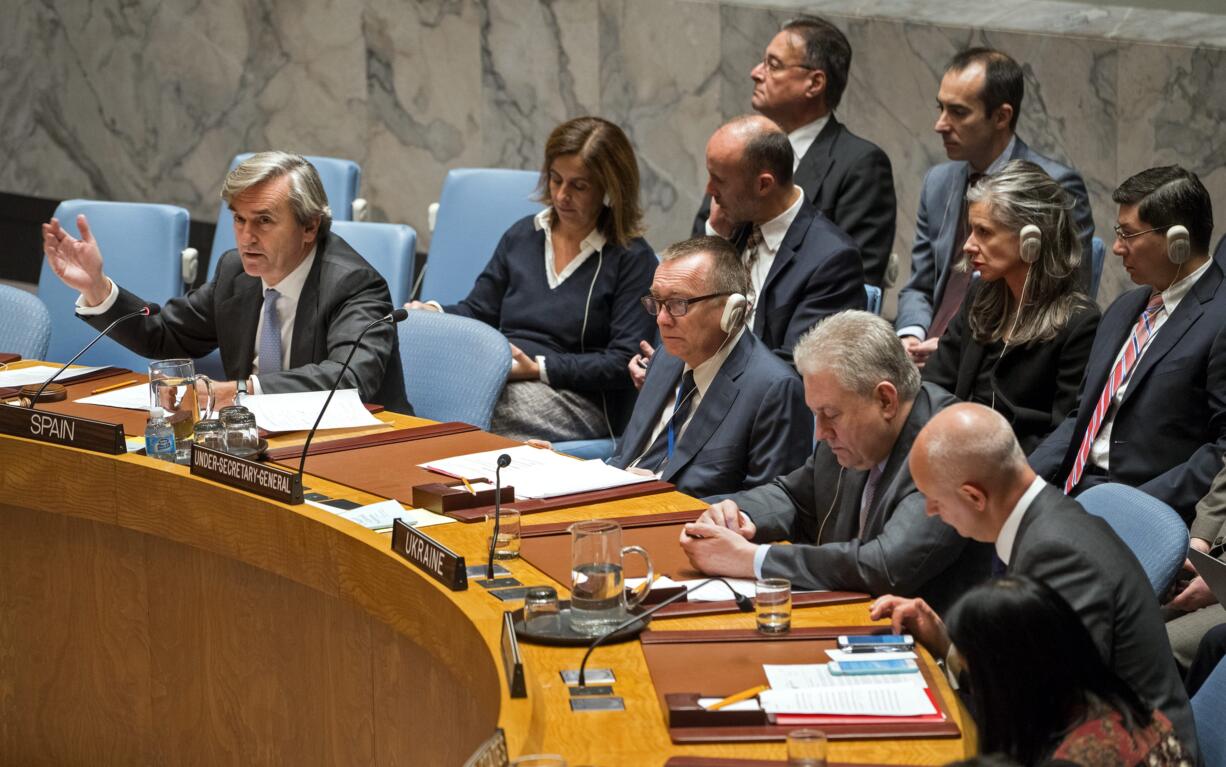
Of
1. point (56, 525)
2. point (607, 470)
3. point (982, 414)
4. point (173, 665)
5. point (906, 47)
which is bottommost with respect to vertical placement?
point (173, 665)

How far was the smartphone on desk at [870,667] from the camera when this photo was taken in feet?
6.63

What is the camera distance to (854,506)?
9.02ft

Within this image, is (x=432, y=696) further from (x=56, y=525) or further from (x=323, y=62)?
(x=323, y=62)

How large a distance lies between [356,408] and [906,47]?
9.27 feet

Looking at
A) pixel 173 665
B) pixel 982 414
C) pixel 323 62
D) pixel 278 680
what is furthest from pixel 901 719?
pixel 323 62

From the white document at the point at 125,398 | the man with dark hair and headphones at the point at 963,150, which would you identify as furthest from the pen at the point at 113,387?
the man with dark hair and headphones at the point at 963,150

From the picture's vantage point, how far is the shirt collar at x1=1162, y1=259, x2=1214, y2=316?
3457 mm

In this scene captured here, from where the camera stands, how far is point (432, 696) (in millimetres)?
2527

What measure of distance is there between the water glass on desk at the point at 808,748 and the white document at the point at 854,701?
196 mm

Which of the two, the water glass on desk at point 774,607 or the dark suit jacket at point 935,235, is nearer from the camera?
the water glass on desk at point 774,607

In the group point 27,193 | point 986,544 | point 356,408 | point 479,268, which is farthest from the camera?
point 27,193

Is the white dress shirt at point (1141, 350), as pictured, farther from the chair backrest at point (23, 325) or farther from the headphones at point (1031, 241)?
the chair backrest at point (23, 325)

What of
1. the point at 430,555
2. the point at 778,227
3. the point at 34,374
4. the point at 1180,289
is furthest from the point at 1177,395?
the point at 34,374

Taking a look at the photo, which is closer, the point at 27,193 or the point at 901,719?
the point at 901,719
